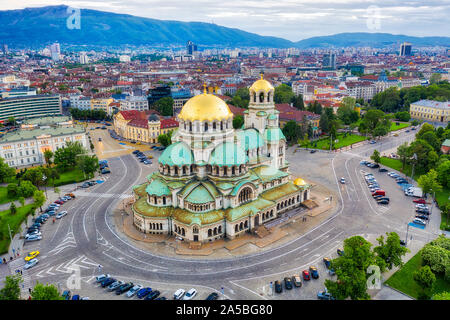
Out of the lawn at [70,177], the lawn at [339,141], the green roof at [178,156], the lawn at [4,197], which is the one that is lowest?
the lawn at [4,197]

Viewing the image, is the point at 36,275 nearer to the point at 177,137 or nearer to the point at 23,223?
the point at 23,223

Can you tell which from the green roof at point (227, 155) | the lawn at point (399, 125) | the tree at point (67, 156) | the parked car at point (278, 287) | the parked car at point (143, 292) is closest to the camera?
the parked car at point (143, 292)

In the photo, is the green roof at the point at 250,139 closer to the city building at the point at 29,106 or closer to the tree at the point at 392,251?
the tree at the point at 392,251

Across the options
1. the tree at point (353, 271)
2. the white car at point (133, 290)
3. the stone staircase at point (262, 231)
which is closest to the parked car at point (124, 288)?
the white car at point (133, 290)

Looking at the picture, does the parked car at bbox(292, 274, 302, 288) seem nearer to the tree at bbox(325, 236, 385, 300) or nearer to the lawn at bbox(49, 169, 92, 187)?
the tree at bbox(325, 236, 385, 300)
